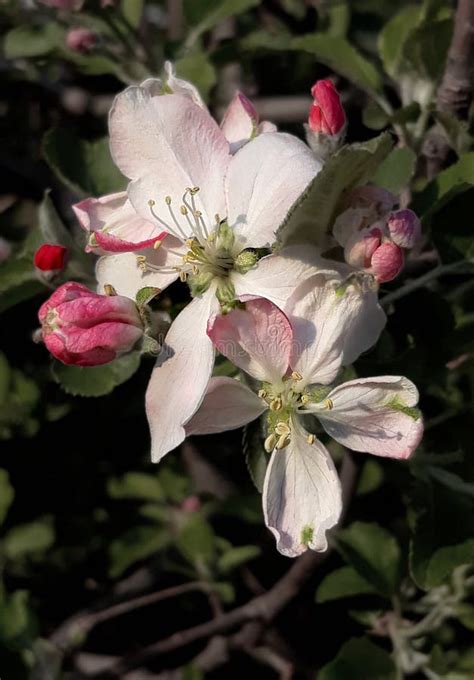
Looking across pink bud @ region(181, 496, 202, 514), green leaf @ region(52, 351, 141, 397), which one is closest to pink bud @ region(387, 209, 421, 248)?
green leaf @ region(52, 351, 141, 397)

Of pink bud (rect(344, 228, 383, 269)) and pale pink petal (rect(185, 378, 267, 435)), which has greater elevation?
pink bud (rect(344, 228, 383, 269))

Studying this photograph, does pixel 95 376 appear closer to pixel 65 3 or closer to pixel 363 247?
pixel 363 247

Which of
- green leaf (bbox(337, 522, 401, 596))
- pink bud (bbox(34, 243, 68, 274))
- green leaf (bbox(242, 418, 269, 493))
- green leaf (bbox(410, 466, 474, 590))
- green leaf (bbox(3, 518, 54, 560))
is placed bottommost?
green leaf (bbox(3, 518, 54, 560))

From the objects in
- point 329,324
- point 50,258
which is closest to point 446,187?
point 329,324

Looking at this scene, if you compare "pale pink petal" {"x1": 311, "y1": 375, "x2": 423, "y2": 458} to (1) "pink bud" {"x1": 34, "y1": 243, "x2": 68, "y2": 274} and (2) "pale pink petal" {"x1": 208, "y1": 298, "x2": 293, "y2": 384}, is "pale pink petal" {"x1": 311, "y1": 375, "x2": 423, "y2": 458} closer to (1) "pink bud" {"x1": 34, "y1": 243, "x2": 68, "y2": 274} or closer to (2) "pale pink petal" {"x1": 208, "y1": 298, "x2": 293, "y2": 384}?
(2) "pale pink petal" {"x1": 208, "y1": 298, "x2": 293, "y2": 384}

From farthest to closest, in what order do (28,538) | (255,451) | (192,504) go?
(192,504), (28,538), (255,451)

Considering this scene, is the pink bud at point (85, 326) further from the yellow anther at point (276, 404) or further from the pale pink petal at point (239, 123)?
the pale pink petal at point (239, 123)

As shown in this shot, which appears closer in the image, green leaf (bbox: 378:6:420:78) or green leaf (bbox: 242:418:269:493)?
green leaf (bbox: 242:418:269:493)
